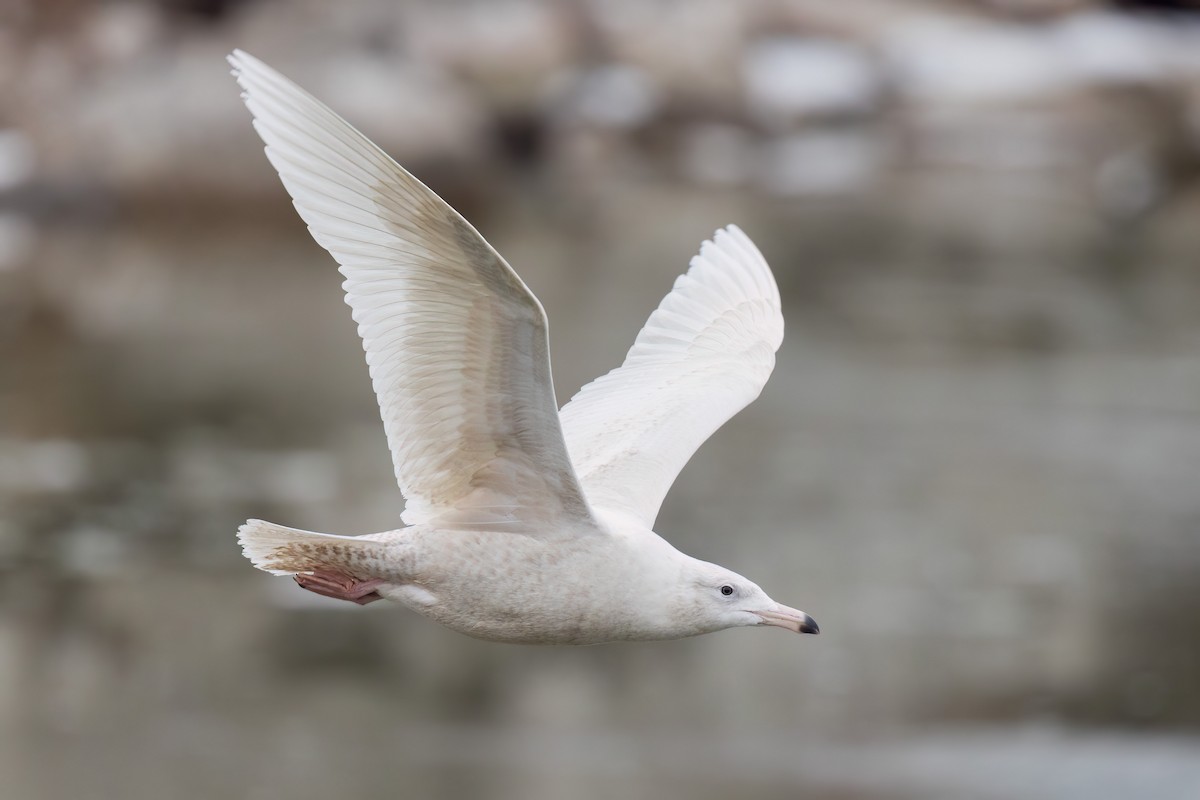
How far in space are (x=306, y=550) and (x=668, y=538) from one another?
23.5ft

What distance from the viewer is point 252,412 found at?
45.0ft

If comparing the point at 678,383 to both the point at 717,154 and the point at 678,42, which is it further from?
the point at 717,154

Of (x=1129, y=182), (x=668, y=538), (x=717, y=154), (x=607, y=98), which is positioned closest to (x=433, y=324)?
(x=668, y=538)

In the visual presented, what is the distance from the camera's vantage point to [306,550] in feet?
15.3

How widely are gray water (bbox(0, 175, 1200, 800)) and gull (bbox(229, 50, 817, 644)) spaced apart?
4.31 meters

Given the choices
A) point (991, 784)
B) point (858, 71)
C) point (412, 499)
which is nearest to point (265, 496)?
point (991, 784)

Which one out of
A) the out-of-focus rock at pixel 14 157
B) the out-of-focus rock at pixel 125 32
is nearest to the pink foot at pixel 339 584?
the out-of-focus rock at pixel 14 157

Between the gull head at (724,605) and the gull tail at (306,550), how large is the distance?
86 centimetres

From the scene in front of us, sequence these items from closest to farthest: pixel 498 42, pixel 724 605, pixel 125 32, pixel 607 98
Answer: pixel 724 605 < pixel 125 32 < pixel 498 42 < pixel 607 98

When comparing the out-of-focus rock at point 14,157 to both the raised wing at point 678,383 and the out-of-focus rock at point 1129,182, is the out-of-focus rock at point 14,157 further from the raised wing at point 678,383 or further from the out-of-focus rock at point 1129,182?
the raised wing at point 678,383

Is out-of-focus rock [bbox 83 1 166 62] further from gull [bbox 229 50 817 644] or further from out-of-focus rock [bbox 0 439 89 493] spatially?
gull [bbox 229 50 817 644]

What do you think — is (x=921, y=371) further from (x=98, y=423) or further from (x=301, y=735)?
(x=301, y=735)

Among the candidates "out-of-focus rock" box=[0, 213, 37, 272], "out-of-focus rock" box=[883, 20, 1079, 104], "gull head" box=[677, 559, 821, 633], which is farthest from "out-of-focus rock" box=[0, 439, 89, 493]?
"out-of-focus rock" box=[883, 20, 1079, 104]

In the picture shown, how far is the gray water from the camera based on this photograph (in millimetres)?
9430
